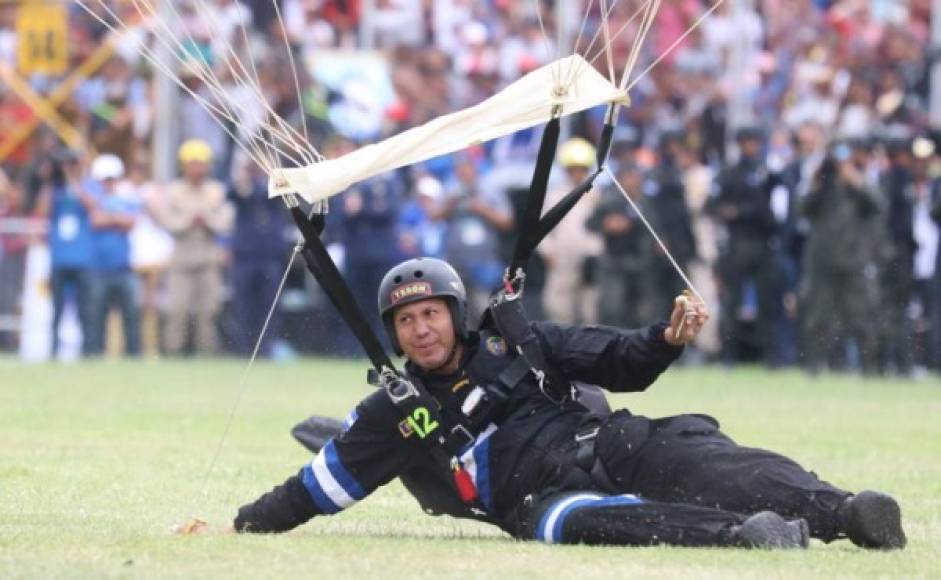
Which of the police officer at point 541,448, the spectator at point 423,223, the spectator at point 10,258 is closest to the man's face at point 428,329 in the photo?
the police officer at point 541,448

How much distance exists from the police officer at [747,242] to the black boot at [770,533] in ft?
52.2

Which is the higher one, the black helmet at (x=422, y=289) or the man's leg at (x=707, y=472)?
the black helmet at (x=422, y=289)

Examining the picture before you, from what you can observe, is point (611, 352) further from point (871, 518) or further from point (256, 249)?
point (256, 249)

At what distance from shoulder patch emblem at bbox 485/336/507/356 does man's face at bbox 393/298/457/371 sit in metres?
0.18

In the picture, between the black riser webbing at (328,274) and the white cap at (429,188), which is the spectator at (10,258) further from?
the black riser webbing at (328,274)

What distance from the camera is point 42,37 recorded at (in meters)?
26.9

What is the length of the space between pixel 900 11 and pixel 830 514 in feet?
60.1

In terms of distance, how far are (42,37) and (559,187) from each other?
6.86 metres

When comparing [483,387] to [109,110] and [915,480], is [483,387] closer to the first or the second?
[915,480]

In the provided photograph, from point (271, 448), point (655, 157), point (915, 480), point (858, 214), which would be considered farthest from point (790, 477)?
point (655, 157)

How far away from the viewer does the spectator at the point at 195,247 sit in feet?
84.3

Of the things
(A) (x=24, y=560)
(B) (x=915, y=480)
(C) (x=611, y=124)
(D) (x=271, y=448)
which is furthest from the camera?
(D) (x=271, y=448)

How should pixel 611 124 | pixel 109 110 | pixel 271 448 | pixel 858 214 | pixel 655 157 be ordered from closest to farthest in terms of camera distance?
pixel 611 124 → pixel 271 448 → pixel 858 214 → pixel 655 157 → pixel 109 110

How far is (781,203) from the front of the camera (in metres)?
24.7
